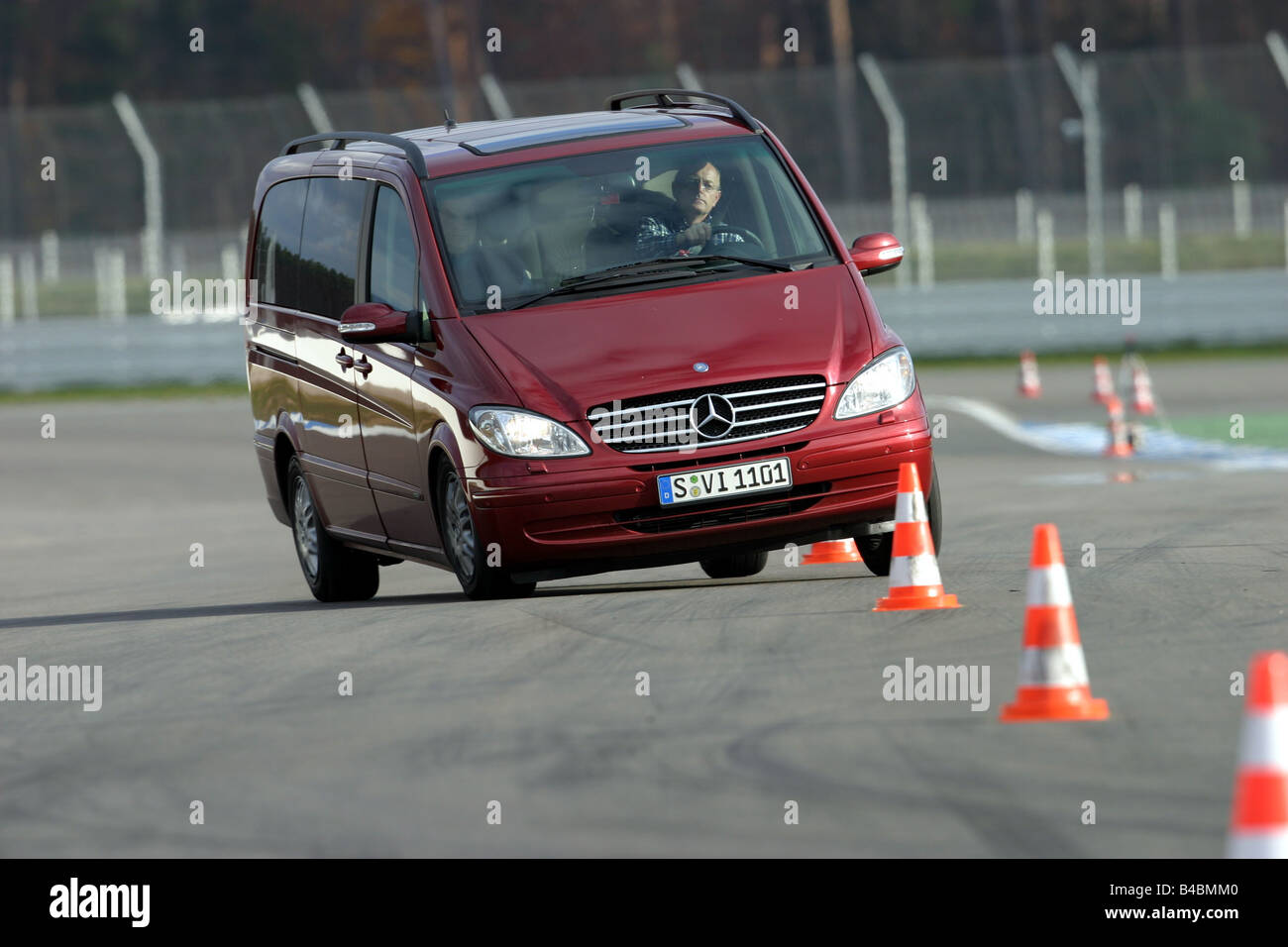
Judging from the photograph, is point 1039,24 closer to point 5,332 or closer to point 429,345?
point 5,332

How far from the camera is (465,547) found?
10078mm

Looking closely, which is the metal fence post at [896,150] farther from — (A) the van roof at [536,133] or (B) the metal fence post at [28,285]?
(A) the van roof at [536,133]

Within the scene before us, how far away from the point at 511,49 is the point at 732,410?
5780cm

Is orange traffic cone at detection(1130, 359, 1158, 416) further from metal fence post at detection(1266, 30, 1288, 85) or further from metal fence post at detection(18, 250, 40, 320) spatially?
metal fence post at detection(18, 250, 40, 320)

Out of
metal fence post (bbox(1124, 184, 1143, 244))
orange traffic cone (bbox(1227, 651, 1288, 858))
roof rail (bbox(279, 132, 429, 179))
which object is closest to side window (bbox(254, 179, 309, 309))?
roof rail (bbox(279, 132, 429, 179))

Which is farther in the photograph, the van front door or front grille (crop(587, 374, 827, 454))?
the van front door

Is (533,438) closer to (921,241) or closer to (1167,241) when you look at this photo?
(921,241)

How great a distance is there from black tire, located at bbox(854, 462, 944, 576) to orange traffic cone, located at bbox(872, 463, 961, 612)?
70cm

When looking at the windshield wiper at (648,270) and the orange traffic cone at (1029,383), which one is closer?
the windshield wiper at (648,270)

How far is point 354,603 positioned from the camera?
38.1ft

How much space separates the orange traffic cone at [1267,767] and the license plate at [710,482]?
5108 mm

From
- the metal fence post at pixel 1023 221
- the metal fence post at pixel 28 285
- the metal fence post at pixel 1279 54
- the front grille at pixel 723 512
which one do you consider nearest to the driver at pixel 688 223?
the front grille at pixel 723 512

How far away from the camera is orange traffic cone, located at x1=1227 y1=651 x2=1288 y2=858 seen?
4.61m

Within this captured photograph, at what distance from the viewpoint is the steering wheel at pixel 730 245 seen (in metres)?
10.5
